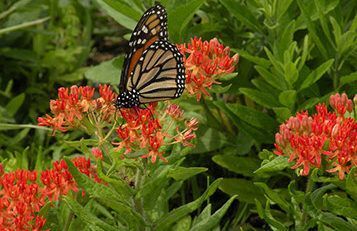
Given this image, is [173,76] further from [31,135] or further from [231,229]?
[31,135]

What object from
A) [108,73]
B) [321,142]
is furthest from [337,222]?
[108,73]

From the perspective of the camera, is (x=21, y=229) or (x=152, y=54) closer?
(x=21, y=229)

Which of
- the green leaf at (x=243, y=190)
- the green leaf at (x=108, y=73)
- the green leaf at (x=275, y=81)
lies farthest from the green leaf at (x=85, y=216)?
the green leaf at (x=108, y=73)

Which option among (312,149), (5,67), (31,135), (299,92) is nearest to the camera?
(312,149)

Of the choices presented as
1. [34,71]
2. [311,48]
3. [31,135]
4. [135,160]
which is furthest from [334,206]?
[34,71]

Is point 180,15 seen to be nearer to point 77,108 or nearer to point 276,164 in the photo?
point 77,108

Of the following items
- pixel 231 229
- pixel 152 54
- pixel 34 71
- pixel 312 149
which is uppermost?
pixel 152 54

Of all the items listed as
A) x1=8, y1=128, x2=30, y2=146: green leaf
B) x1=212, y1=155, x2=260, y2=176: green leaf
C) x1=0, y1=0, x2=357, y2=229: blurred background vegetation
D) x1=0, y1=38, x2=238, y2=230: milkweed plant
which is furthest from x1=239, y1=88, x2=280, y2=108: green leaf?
x1=8, y1=128, x2=30, y2=146: green leaf
